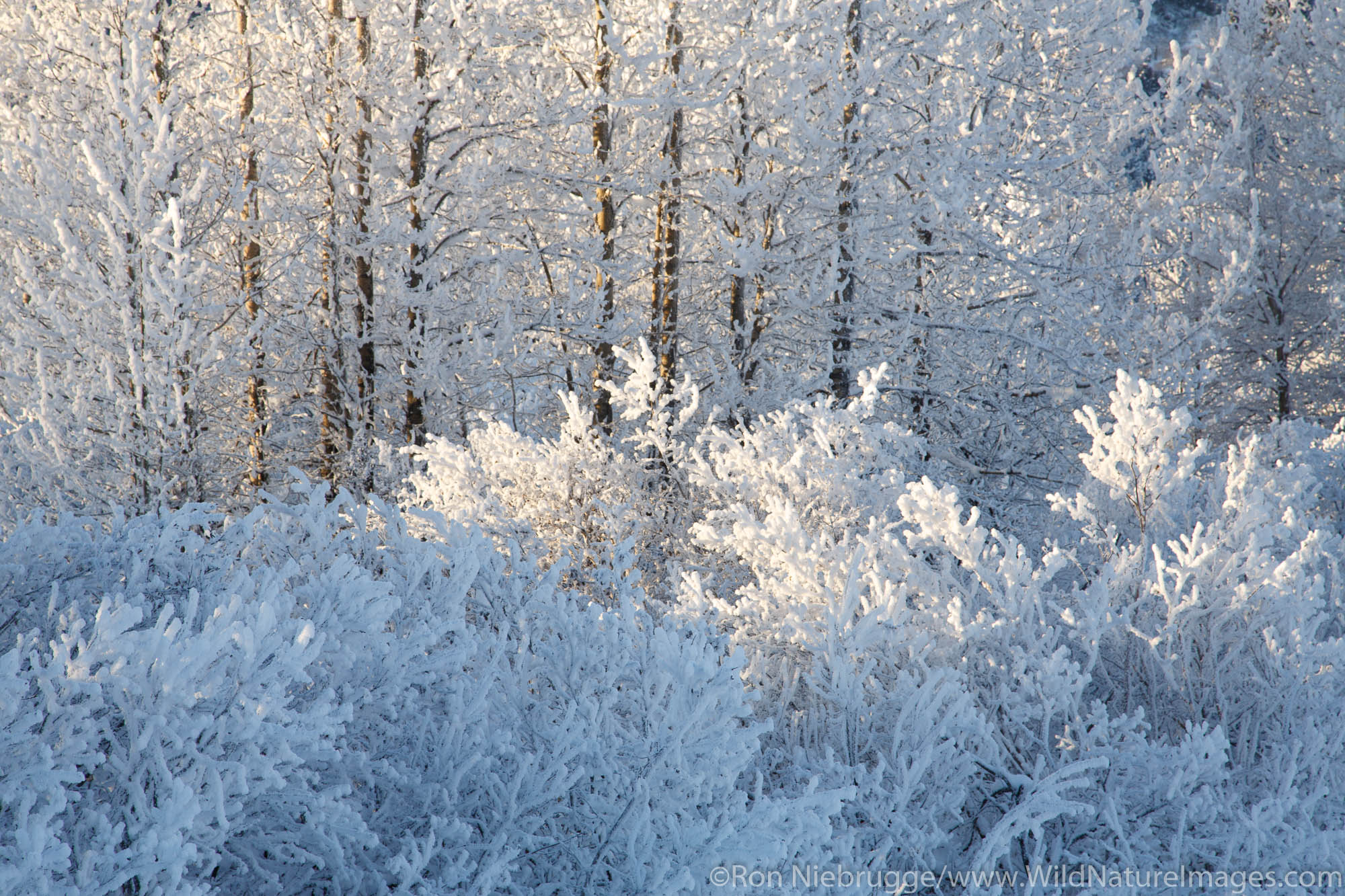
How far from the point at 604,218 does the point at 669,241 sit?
65cm

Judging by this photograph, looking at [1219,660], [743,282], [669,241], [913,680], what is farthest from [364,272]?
[1219,660]

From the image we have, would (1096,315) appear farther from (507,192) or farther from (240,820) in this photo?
(240,820)

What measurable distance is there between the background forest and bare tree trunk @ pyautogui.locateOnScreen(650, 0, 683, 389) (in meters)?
0.07

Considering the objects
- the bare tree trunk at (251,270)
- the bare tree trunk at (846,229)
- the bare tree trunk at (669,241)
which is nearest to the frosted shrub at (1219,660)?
the bare tree trunk at (846,229)

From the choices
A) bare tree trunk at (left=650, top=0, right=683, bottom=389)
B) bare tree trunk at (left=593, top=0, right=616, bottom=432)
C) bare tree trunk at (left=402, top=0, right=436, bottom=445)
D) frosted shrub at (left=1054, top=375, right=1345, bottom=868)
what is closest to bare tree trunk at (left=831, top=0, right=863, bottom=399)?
bare tree trunk at (left=650, top=0, right=683, bottom=389)

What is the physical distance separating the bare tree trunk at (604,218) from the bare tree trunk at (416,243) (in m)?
1.52

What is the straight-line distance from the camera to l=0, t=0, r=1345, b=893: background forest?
2.23 m

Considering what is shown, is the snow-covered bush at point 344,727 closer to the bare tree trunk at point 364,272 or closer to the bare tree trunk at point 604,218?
the bare tree trunk at point 604,218

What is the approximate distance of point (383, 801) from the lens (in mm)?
2283

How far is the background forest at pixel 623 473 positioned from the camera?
223 cm

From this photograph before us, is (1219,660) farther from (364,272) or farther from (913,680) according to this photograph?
(364,272)

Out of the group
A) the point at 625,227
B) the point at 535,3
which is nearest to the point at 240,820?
the point at 535,3

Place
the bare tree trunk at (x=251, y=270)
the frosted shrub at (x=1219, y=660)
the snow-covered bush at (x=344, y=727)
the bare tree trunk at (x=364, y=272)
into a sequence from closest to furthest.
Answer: the snow-covered bush at (x=344, y=727), the frosted shrub at (x=1219, y=660), the bare tree trunk at (x=251, y=270), the bare tree trunk at (x=364, y=272)

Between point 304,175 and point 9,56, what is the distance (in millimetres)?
2679
